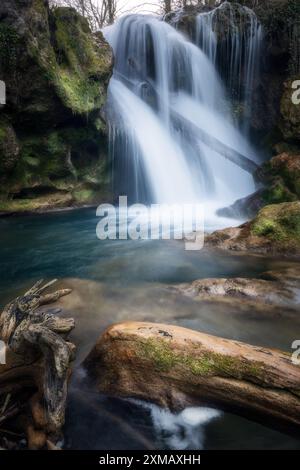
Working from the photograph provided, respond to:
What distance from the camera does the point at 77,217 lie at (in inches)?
440

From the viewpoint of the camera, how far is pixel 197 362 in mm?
2699

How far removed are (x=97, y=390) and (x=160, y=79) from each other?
16728 mm

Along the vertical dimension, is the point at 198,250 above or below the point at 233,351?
below

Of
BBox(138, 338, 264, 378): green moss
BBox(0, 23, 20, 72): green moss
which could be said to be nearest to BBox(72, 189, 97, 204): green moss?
BBox(0, 23, 20, 72): green moss

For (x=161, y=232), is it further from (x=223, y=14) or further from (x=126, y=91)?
(x=223, y=14)

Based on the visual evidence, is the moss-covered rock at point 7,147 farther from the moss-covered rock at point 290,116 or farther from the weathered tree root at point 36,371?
the moss-covered rock at point 290,116

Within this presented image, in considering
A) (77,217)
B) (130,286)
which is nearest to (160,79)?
(77,217)

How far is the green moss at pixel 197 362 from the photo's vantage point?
2566mm

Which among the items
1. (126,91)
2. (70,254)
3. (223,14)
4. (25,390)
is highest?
(223,14)

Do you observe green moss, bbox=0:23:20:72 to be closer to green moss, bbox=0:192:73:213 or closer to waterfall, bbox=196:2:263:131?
green moss, bbox=0:192:73:213

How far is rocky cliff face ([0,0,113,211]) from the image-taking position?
9.89 m

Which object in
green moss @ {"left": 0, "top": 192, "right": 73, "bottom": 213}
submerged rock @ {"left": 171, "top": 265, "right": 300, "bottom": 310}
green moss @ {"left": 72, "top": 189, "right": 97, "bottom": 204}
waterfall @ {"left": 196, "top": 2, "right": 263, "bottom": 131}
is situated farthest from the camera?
waterfall @ {"left": 196, "top": 2, "right": 263, "bottom": 131}

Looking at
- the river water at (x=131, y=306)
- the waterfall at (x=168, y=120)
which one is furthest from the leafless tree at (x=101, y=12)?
the river water at (x=131, y=306)

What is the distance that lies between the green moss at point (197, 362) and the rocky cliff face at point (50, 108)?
9459 mm
